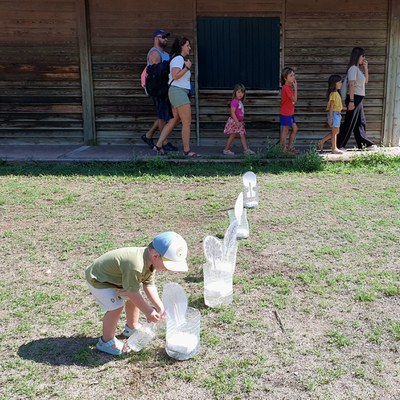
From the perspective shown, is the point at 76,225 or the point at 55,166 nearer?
the point at 76,225

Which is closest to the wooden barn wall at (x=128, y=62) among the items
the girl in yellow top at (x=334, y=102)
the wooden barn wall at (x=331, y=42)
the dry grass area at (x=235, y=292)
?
the wooden barn wall at (x=331, y=42)

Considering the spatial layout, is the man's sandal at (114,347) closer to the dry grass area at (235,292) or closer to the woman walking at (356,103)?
the dry grass area at (235,292)

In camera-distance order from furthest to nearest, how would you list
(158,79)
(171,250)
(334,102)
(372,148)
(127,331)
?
(372,148), (334,102), (158,79), (127,331), (171,250)

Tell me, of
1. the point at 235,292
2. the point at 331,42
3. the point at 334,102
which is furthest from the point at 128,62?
the point at 235,292

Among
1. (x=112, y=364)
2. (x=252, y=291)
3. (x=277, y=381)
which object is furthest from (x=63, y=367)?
(x=252, y=291)

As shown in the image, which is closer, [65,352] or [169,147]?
[65,352]

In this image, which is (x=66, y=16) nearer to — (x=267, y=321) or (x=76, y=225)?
(x=76, y=225)

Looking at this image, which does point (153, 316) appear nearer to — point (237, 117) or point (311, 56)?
point (237, 117)

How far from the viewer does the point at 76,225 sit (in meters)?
6.29

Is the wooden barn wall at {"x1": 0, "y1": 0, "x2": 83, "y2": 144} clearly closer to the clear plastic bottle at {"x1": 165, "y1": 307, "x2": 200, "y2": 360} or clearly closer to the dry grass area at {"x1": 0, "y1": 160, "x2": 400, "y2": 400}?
the dry grass area at {"x1": 0, "y1": 160, "x2": 400, "y2": 400}

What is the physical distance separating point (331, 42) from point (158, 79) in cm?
313

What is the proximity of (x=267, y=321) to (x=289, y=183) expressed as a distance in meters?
3.98

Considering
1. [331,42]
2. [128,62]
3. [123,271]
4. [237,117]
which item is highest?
[331,42]

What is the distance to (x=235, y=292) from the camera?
458 cm
